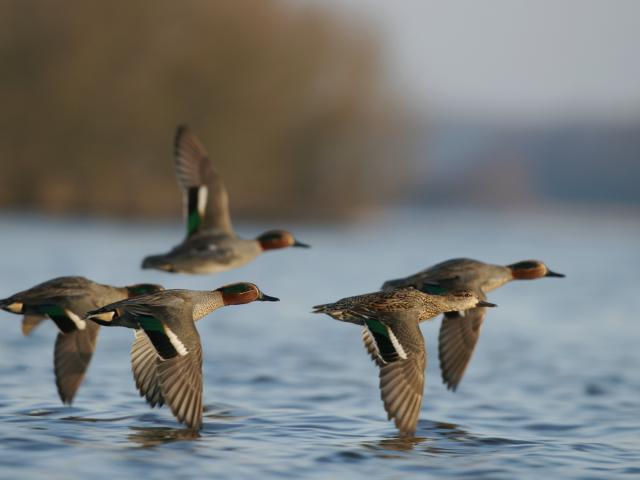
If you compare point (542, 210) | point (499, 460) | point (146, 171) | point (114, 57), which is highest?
point (542, 210)

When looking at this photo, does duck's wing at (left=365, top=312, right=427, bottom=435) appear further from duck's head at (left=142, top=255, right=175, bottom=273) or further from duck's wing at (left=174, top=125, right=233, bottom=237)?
duck's wing at (left=174, top=125, right=233, bottom=237)

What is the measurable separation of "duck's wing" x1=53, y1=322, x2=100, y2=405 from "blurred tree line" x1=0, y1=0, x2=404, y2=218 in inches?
1023

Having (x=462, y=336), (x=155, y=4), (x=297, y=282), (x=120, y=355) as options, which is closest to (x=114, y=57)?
(x=155, y=4)

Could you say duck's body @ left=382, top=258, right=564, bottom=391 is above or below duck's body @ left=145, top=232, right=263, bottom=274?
below

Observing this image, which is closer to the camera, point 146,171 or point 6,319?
point 6,319

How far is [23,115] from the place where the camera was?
35.0 m

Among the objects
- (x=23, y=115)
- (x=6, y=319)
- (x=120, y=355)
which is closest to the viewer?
(x=120, y=355)

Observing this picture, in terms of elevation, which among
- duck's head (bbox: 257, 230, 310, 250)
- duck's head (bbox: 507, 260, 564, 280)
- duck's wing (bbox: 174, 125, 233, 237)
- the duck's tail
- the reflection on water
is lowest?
the reflection on water

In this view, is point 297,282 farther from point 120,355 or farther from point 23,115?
point 23,115

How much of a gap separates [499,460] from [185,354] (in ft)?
7.54

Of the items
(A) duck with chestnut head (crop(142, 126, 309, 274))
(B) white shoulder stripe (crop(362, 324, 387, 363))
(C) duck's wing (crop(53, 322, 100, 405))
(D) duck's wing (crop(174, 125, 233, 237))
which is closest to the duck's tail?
(B) white shoulder stripe (crop(362, 324, 387, 363))

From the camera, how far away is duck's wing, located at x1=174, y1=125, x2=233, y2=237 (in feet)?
37.2

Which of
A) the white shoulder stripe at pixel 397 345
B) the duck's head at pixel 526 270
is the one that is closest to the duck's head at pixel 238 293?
the white shoulder stripe at pixel 397 345

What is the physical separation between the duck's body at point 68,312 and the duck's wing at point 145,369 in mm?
757
